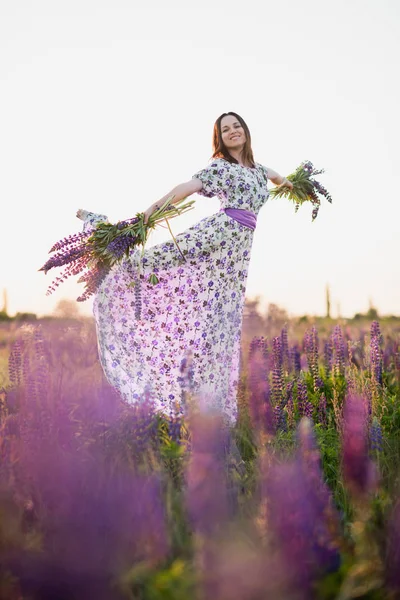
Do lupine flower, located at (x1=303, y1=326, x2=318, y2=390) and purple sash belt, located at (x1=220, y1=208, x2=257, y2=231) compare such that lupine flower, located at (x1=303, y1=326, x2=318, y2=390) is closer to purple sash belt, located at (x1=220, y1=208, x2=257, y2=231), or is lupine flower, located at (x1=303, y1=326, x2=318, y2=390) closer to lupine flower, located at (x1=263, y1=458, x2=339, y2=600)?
purple sash belt, located at (x1=220, y1=208, x2=257, y2=231)

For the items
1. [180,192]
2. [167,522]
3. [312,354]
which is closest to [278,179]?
[180,192]

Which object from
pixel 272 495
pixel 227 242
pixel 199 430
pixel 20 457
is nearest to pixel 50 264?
pixel 227 242

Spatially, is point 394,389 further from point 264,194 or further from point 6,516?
point 6,516

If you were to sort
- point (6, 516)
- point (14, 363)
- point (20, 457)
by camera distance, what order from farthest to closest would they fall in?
point (14, 363) < point (20, 457) < point (6, 516)

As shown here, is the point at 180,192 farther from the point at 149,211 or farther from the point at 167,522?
the point at 167,522

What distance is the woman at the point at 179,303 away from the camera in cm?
466

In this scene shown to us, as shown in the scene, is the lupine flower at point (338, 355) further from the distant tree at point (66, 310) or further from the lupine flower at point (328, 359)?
the distant tree at point (66, 310)

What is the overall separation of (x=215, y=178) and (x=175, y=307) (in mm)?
1033

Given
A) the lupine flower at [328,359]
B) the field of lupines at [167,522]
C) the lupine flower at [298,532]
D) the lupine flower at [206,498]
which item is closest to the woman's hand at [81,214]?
the field of lupines at [167,522]

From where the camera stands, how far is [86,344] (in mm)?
5176

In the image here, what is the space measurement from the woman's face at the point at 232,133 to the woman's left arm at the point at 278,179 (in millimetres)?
568

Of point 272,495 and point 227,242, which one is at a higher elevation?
point 227,242

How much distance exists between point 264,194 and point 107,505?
3628 millimetres

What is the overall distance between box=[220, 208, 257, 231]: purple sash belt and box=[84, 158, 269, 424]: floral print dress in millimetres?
31
